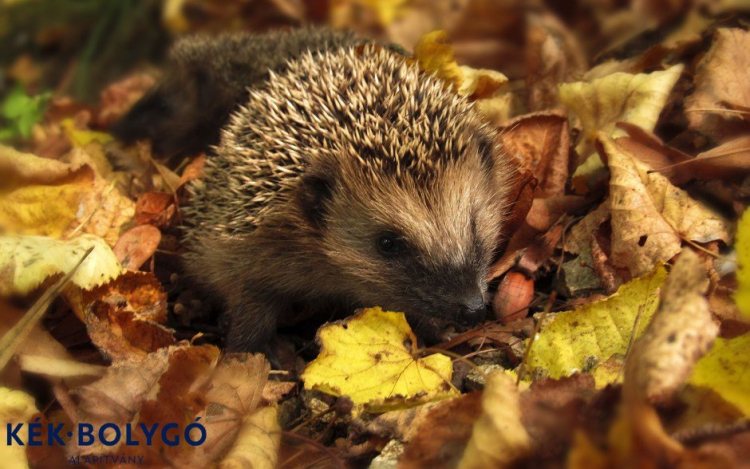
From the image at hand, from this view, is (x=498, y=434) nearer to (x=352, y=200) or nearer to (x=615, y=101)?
(x=352, y=200)

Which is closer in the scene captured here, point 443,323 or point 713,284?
point 713,284

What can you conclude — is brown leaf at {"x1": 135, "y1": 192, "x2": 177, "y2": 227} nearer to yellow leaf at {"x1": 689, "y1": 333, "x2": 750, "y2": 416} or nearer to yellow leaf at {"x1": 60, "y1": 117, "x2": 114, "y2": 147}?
yellow leaf at {"x1": 60, "y1": 117, "x2": 114, "y2": 147}

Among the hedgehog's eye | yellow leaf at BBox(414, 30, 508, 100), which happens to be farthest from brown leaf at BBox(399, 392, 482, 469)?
yellow leaf at BBox(414, 30, 508, 100)

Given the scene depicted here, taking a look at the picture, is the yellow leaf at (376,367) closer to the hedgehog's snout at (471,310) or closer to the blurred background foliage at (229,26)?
the hedgehog's snout at (471,310)

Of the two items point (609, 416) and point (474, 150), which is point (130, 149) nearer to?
point (474, 150)

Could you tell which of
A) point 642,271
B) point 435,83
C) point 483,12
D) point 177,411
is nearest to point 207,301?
point 177,411

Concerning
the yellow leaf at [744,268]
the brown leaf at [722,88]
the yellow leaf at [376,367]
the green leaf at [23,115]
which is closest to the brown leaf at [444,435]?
the yellow leaf at [376,367]
